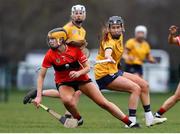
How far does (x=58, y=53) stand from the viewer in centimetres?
1580

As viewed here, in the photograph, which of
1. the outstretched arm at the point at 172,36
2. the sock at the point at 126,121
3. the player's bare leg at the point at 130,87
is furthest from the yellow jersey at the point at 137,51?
the sock at the point at 126,121

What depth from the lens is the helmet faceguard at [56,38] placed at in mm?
15758

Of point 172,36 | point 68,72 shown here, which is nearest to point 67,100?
point 68,72

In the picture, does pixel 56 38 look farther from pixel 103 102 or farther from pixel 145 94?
pixel 145 94

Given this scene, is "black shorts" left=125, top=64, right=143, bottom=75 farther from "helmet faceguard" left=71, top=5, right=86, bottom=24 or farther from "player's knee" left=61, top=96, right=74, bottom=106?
"player's knee" left=61, top=96, right=74, bottom=106

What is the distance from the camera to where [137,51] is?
25609 millimetres

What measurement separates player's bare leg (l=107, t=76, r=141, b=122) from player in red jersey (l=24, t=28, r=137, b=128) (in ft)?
2.12

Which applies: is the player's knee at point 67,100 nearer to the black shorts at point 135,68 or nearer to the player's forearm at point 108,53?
the player's forearm at point 108,53

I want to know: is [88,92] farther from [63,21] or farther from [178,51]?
[178,51]

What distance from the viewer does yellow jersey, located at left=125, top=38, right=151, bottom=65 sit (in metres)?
25.5

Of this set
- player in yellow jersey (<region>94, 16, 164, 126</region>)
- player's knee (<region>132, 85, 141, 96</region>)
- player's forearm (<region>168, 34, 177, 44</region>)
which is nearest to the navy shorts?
player in yellow jersey (<region>94, 16, 164, 126</region>)

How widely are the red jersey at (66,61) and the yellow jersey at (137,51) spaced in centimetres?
951

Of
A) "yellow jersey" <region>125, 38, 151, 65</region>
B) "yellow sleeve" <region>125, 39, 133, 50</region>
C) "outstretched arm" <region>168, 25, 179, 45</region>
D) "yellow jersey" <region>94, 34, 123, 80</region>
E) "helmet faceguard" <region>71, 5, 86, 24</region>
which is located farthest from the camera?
"yellow jersey" <region>125, 38, 151, 65</region>

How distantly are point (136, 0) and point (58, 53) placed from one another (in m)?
40.2
